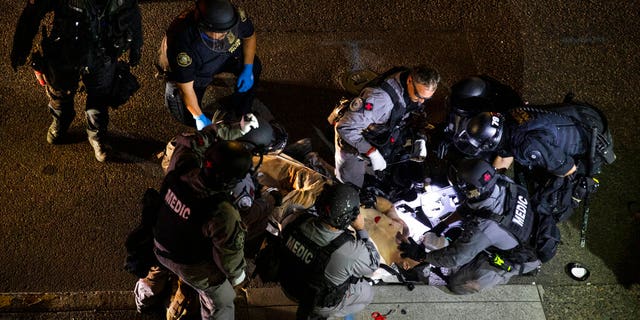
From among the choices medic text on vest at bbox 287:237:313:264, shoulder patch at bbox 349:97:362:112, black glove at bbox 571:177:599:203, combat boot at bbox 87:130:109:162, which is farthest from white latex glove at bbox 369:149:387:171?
combat boot at bbox 87:130:109:162

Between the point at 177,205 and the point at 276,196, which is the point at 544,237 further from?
the point at 177,205

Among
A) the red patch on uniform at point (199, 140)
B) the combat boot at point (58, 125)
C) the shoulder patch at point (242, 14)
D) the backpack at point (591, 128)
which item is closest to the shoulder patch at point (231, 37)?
the shoulder patch at point (242, 14)

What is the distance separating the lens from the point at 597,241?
5949mm

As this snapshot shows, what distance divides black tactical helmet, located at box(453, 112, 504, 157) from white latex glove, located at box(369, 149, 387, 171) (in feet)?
2.78

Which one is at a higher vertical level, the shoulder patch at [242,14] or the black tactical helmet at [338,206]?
the shoulder patch at [242,14]

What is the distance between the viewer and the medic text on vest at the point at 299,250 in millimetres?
3986

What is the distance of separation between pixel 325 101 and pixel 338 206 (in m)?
3.06

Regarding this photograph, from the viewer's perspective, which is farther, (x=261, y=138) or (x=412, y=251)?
(x=412, y=251)

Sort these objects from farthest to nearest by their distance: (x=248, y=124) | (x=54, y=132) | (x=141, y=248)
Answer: (x=54, y=132) < (x=248, y=124) < (x=141, y=248)

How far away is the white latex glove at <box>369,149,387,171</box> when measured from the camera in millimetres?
5418

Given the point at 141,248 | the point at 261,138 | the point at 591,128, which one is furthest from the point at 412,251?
the point at 141,248

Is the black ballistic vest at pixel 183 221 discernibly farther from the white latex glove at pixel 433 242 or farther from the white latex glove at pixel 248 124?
the white latex glove at pixel 433 242

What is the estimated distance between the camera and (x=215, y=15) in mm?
4922

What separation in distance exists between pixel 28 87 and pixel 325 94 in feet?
11.5
